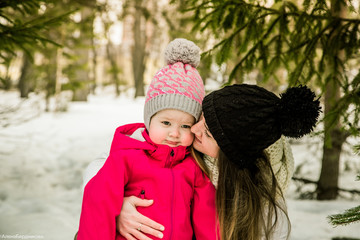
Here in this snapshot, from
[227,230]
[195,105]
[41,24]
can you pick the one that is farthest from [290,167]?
[41,24]

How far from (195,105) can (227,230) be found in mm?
746

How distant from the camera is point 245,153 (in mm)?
1535

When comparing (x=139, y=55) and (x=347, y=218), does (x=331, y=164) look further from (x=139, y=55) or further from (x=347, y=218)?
(x=139, y=55)

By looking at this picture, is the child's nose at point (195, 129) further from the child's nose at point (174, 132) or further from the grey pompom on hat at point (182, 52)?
the grey pompom on hat at point (182, 52)

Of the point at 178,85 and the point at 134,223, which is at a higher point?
the point at 178,85

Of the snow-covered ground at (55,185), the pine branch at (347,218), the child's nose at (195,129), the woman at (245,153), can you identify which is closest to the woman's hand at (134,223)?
the woman at (245,153)

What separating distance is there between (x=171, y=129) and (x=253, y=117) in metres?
0.52

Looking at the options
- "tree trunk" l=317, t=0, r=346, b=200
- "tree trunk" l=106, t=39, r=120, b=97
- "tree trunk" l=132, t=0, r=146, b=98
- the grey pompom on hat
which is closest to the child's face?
the grey pompom on hat

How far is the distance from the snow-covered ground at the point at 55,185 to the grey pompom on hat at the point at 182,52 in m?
2.03

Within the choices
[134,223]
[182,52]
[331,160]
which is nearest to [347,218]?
[134,223]

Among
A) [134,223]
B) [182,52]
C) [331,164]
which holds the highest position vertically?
[182,52]

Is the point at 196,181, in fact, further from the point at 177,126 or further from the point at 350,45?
the point at 350,45

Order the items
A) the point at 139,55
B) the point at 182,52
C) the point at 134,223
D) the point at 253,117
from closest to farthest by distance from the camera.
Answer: the point at 253,117
the point at 134,223
the point at 182,52
the point at 139,55

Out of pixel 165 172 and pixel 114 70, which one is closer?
pixel 165 172
